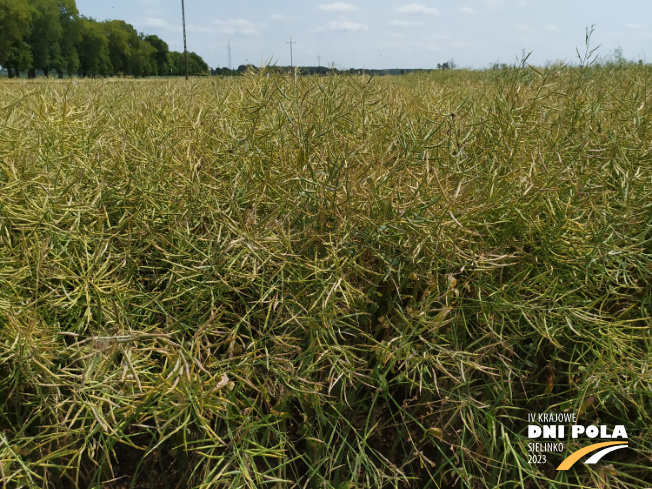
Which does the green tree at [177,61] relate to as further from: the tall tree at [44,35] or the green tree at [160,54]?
the tall tree at [44,35]

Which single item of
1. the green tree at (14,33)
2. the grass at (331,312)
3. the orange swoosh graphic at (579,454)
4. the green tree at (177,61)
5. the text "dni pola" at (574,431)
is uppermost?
the green tree at (177,61)

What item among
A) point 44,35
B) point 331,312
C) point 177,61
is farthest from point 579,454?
point 177,61

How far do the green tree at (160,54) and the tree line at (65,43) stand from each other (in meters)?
0.98

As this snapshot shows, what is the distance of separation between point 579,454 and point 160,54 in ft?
236

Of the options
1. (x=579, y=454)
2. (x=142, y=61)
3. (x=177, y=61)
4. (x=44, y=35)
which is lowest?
(x=579, y=454)

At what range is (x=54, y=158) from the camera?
5.57ft

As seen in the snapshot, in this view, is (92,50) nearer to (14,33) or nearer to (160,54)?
(14,33)

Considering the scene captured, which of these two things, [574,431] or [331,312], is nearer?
[331,312]

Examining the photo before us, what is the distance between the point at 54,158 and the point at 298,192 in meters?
0.88

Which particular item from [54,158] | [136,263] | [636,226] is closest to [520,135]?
[636,226]

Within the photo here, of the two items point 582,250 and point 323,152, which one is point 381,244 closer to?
point 323,152

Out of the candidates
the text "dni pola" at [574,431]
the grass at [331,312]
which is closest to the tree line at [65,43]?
the grass at [331,312]

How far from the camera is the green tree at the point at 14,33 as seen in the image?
3262 cm

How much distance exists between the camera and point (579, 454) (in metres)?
→ 1.40
